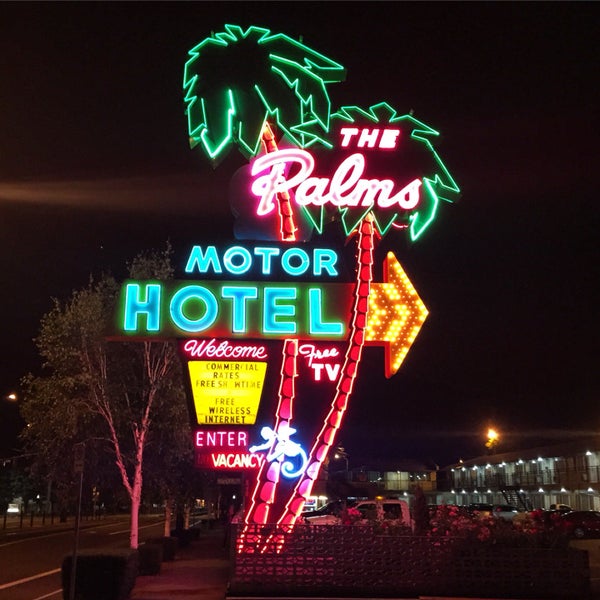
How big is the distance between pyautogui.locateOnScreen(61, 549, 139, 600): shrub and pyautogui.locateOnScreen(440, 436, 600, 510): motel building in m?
38.5

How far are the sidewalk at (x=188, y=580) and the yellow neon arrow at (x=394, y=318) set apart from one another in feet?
19.4

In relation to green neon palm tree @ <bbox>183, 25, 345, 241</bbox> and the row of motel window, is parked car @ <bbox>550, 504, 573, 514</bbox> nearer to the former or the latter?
the row of motel window

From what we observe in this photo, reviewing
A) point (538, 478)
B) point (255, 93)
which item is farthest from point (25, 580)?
point (538, 478)

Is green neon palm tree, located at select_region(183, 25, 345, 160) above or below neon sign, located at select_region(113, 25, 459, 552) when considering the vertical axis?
above

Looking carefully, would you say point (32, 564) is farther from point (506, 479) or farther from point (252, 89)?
point (506, 479)

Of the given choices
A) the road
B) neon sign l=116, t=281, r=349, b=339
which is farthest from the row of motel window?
neon sign l=116, t=281, r=349, b=339

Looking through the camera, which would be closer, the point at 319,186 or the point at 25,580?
the point at 319,186

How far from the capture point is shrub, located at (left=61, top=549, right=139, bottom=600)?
495 inches

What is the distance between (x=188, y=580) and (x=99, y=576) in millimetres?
4354

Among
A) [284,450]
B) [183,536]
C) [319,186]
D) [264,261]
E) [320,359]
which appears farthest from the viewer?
[183,536]

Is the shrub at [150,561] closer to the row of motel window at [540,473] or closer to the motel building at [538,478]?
the motel building at [538,478]

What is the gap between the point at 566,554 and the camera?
532 inches

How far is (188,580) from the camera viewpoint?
54.4 feet

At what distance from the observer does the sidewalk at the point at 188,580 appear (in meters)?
14.2
